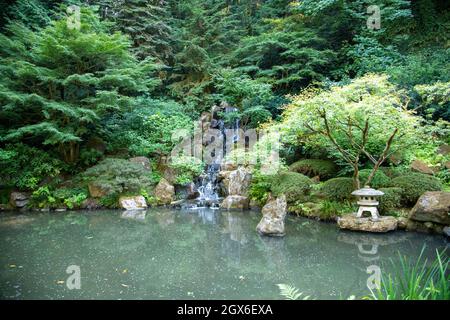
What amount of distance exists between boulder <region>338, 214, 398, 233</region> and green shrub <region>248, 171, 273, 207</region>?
3.06m

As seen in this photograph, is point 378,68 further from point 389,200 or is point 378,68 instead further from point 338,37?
point 389,200

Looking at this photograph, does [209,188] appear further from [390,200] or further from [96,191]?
[390,200]

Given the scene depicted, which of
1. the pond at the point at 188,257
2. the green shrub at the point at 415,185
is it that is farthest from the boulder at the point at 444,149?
the pond at the point at 188,257

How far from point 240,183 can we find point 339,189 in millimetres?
3374

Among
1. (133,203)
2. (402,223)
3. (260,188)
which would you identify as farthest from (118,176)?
(402,223)

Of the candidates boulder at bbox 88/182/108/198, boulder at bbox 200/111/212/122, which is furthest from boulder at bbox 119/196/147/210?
boulder at bbox 200/111/212/122

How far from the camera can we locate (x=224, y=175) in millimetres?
11750

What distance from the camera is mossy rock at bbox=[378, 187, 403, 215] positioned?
7.61m

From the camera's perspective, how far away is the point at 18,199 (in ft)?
33.6

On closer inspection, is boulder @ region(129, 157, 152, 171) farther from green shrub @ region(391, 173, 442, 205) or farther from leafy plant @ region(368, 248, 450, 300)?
leafy plant @ region(368, 248, 450, 300)

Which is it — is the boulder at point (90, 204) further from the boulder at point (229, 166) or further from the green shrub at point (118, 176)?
the boulder at point (229, 166)
